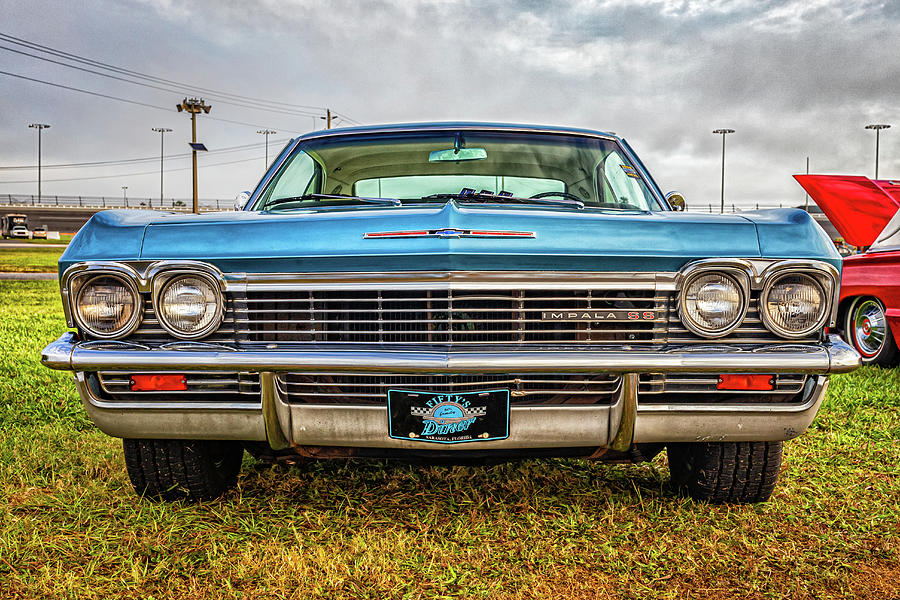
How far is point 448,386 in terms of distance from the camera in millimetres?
2213

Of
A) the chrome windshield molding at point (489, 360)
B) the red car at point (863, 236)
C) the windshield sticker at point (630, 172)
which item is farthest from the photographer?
the red car at point (863, 236)

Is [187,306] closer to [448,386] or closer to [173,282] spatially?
[173,282]

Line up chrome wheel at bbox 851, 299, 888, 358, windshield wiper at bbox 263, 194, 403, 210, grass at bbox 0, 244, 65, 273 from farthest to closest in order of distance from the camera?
grass at bbox 0, 244, 65, 273, chrome wheel at bbox 851, 299, 888, 358, windshield wiper at bbox 263, 194, 403, 210

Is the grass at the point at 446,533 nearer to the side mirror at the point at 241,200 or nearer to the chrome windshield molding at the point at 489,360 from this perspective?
the chrome windshield molding at the point at 489,360

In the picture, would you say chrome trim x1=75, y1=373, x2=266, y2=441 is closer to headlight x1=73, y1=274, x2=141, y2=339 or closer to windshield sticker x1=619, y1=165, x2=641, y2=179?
headlight x1=73, y1=274, x2=141, y2=339

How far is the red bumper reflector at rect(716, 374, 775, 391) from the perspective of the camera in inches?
91.1

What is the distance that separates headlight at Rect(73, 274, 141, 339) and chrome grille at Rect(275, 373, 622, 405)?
57cm

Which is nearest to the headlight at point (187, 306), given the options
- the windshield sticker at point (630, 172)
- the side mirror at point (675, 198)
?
the windshield sticker at point (630, 172)

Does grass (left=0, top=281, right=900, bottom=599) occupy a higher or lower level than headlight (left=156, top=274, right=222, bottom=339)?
lower

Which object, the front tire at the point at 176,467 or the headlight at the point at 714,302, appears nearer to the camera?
the headlight at the point at 714,302

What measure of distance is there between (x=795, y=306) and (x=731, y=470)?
734 mm

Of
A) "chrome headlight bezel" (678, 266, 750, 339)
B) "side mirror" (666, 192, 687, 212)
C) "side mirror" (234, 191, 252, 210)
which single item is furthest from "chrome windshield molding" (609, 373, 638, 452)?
"side mirror" (234, 191, 252, 210)

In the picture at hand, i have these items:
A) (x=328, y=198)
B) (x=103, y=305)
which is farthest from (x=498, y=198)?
(x=103, y=305)

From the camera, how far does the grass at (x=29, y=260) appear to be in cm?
1894
